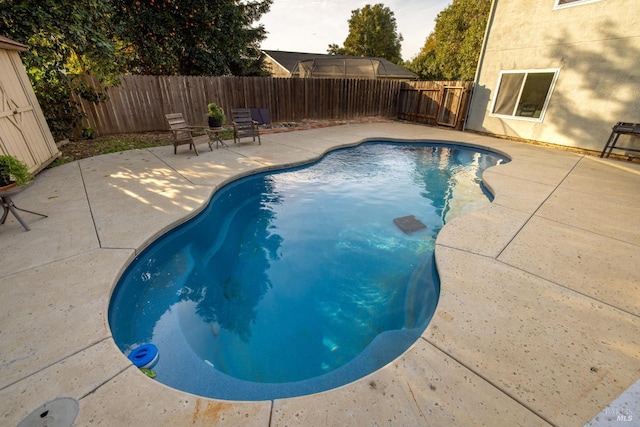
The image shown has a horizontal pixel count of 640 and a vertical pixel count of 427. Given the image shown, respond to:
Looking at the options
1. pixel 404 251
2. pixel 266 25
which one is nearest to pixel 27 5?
pixel 404 251

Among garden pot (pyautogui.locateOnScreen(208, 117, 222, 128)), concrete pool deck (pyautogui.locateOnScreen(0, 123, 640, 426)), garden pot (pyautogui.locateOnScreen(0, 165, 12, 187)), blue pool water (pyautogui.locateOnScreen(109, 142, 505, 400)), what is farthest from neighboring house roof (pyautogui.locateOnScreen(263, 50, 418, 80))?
garden pot (pyautogui.locateOnScreen(0, 165, 12, 187))

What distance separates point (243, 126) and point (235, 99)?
9.71ft

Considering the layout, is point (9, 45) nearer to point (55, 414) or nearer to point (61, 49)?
point (61, 49)

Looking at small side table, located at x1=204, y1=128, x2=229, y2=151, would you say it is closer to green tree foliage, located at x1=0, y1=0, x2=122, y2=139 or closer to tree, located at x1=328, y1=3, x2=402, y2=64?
green tree foliage, located at x1=0, y1=0, x2=122, y2=139

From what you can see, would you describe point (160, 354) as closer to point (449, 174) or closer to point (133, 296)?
point (133, 296)

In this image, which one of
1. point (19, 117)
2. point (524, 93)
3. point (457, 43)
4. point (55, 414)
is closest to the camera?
point (55, 414)

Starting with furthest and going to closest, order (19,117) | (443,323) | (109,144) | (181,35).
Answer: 1. (181,35)
2. (109,144)
3. (19,117)
4. (443,323)

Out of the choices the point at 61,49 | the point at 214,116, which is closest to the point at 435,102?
the point at 214,116

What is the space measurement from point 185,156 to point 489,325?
255 inches

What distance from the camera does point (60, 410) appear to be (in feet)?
4.82

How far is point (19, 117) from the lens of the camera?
4.73 m

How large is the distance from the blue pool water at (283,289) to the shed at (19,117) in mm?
3296

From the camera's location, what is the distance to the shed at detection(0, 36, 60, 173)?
4363 mm

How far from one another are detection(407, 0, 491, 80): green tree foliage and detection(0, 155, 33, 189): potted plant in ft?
71.5
